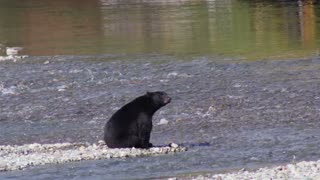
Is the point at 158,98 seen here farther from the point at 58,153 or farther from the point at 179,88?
the point at 179,88

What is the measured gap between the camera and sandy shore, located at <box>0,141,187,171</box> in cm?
1209

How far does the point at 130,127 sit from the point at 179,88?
6872mm

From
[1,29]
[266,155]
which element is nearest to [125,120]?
[266,155]

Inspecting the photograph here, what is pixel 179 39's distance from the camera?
99.8 feet

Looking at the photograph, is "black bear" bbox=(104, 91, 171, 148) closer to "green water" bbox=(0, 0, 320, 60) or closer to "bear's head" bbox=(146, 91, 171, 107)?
"bear's head" bbox=(146, 91, 171, 107)

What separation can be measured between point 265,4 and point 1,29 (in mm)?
15877

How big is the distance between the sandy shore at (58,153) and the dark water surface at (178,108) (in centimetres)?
25

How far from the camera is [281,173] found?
1016 centimetres

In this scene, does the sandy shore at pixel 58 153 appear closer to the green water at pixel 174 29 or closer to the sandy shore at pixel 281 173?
the sandy shore at pixel 281 173

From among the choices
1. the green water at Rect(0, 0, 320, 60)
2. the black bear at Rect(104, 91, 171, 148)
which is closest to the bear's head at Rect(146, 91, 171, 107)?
the black bear at Rect(104, 91, 171, 148)

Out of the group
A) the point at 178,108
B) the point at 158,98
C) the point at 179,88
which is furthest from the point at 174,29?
the point at 158,98

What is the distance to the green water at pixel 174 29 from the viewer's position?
27.3 m

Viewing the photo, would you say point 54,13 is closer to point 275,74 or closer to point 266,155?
point 275,74

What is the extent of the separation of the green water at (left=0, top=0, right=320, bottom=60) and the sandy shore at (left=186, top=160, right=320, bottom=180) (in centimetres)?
1348
